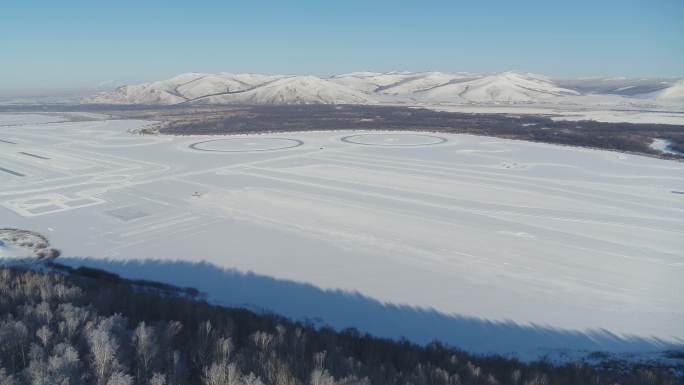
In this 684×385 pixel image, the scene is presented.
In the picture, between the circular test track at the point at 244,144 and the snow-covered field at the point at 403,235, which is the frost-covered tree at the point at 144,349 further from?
the circular test track at the point at 244,144

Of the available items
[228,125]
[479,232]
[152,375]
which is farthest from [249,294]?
[228,125]

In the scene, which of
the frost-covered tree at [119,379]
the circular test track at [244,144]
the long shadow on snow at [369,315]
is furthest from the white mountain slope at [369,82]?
the frost-covered tree at [119,379]

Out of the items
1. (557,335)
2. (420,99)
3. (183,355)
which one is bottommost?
(557,335)

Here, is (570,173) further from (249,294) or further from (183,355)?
(183,355)

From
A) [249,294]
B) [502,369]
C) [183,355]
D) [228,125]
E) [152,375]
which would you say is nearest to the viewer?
[152,375]

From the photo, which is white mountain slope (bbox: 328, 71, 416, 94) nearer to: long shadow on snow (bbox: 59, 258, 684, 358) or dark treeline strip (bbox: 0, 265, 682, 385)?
long shadow on snow (bbox: 59, 258, 684, 358)
